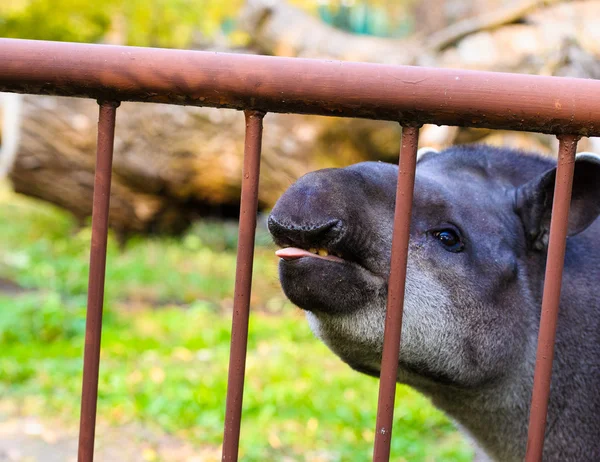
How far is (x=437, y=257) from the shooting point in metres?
2.48

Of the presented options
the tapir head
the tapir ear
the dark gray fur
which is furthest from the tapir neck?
the tapir ear

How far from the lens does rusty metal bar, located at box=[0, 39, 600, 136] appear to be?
165 centimetres

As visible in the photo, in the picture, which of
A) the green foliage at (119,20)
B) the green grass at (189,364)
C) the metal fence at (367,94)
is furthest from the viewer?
the green foliage at (119,20)

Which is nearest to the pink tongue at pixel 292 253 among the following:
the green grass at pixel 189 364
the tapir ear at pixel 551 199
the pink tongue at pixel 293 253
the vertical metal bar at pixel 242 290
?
the pink tongue at pixel 293 253

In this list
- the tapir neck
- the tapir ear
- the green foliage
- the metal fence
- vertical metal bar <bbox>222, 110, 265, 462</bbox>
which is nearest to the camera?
the metal fence

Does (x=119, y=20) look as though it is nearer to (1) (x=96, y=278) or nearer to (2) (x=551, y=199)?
(2) (x=551, y=199)

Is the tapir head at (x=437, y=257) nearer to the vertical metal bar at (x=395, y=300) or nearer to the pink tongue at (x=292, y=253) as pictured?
the pink tongue at (x=292, y=253)

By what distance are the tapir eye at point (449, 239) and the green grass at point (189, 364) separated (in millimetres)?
571

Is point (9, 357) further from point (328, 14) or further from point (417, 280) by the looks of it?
point (328, 14)

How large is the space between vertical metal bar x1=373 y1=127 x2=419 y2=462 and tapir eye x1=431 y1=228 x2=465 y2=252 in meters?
0.75

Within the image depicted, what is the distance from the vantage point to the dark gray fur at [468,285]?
2.07 metres

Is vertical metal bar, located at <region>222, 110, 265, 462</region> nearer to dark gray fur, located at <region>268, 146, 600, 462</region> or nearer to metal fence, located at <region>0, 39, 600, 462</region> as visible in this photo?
metal fence, located at <region>0, 39, 600, 462</region>

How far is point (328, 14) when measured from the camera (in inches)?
891

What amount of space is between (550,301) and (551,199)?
90cm
